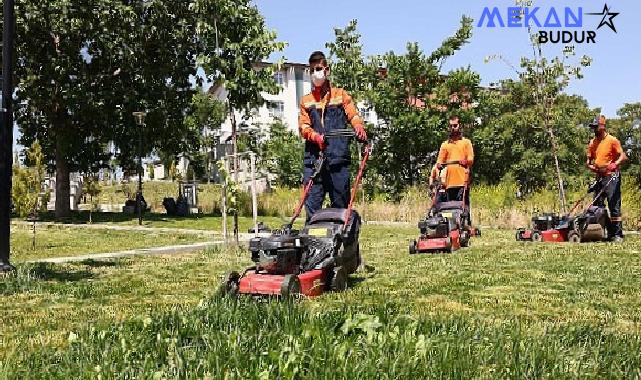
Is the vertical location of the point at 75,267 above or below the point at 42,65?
below

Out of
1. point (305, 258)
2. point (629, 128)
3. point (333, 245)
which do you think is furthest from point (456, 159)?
point (629, 128)

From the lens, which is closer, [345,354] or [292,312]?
[345,354]

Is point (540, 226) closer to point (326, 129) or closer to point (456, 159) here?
point (456, 159)

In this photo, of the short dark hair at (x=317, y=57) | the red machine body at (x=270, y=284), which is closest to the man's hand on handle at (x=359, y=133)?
Result: the short dark hair at (x=317, y=57)

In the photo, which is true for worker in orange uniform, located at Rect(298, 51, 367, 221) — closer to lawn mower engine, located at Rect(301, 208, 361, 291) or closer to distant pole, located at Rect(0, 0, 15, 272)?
lawn mower engine, located at Rect(301, 208, 361, 291)

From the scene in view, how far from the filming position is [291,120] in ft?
201

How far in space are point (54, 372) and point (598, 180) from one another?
1026 cm

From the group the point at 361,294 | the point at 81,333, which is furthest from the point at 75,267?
the point at 81,333

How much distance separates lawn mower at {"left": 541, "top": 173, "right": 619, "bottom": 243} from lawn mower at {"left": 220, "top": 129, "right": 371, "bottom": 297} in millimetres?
5502

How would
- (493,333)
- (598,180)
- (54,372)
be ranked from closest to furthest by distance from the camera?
(54,372) → (493,333) → (598,180)

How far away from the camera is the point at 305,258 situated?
5.68 meters

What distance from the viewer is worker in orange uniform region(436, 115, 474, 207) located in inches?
444

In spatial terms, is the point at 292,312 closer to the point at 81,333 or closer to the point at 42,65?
the point at 81,333

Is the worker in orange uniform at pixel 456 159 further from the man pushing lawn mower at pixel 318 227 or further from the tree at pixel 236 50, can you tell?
the man pushing lawn mower at pixel 318 227
